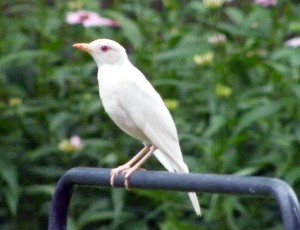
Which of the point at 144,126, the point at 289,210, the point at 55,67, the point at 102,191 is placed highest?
the point at 289,210

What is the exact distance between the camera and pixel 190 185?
279 centimetres

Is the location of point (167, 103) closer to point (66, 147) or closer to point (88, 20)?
point (66, 147)

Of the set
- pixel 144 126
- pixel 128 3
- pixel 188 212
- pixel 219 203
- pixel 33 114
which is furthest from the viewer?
pixel 128 3

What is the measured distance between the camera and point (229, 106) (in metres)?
5.26

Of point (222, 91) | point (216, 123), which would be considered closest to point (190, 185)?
point (216, 123)

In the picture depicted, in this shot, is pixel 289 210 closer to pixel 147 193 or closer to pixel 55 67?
pixel 147 193

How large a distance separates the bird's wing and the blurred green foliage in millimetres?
837

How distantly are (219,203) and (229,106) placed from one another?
0.54 metres

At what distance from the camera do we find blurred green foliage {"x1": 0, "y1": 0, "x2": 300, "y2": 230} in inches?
203

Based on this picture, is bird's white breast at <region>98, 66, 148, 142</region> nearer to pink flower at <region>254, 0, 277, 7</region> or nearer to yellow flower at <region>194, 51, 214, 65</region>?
yellow flower at <region>194, 51, 214, 65</region>

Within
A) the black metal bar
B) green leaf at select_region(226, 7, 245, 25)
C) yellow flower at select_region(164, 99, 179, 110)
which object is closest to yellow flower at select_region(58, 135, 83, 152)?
yellow flower at select_region(164, 99, 179, 110)

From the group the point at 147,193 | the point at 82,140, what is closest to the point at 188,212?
the point at 147,193

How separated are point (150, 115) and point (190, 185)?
4.39 ft

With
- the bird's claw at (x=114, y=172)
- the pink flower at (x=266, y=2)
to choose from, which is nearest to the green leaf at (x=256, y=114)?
the pink flower at (x=266, y=2)
